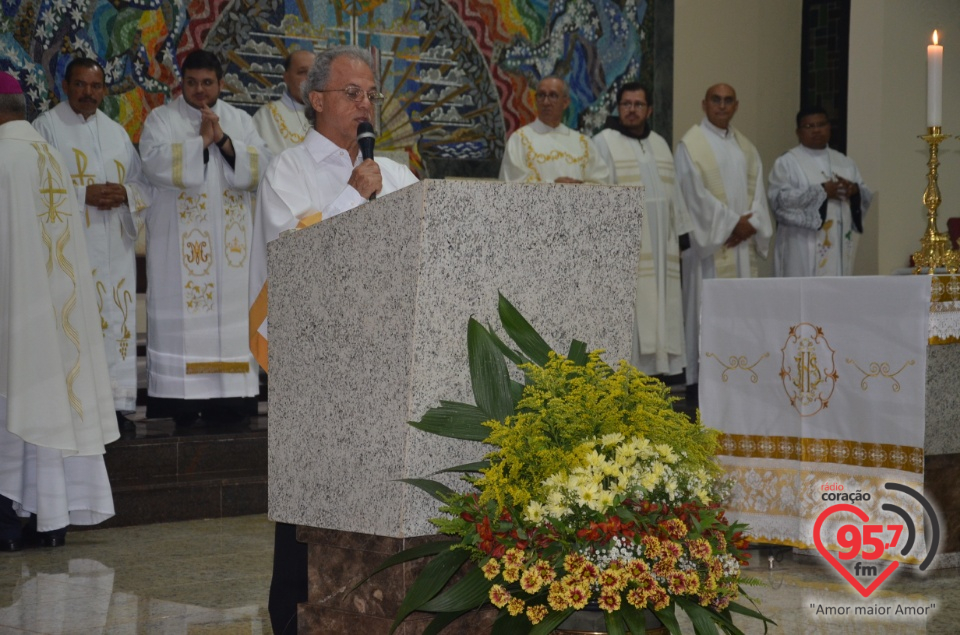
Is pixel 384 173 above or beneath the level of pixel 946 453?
above

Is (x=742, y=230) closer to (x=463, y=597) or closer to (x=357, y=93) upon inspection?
(x=357, y=93)

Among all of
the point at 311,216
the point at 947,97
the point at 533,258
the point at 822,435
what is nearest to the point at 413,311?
the point at 533,258

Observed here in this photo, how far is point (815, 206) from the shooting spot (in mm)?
Answer: 9047

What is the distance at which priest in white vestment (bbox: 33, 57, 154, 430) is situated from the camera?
22.3 ft

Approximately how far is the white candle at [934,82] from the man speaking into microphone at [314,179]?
7.30 feet

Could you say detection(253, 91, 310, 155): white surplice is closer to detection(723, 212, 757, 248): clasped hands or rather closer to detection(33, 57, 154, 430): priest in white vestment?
detection(33, 57, 154, 430): priest in white vestment

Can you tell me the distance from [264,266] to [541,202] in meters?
1.00

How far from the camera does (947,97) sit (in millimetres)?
9609

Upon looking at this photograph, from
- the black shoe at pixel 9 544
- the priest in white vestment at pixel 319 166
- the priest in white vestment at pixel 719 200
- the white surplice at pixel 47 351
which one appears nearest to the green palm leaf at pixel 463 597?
the priest in white vestment at pixel 319 166

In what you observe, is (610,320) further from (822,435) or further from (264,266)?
(822,435)

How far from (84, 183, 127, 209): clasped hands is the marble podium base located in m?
4.33

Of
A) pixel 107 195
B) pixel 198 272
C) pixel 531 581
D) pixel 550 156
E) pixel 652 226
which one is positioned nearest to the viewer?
pixel 531 581

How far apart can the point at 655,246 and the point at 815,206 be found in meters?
1.21

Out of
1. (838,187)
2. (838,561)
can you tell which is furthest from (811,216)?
(838,561)
